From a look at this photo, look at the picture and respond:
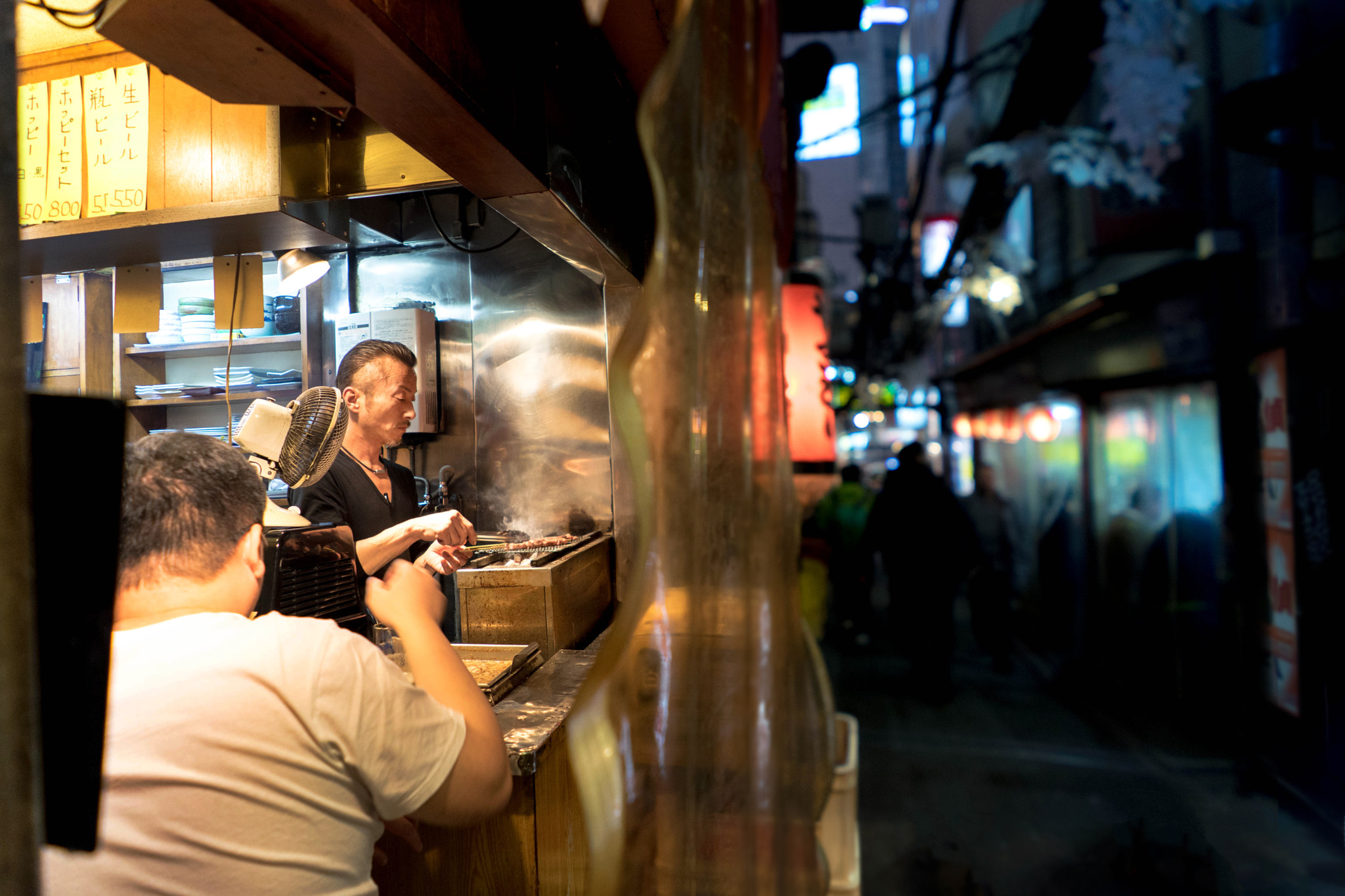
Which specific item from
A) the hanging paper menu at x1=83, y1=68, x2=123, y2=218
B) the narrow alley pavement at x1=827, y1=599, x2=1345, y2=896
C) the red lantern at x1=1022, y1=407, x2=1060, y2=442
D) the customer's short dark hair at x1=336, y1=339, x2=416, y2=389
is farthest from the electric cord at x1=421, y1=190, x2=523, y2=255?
the red lantern at x1=1022, y1=407, x2=1060, y2=442

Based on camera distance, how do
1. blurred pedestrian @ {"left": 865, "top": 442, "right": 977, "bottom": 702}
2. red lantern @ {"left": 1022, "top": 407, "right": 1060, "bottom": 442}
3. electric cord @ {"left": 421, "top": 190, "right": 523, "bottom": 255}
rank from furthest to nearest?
red lantern @ {"left": 1022, "top": 407, "right": 1060, "bottom": 442}, blurred pedestrian @ {"left": 865, "top": 442, "right": 977, "bottom": 702}, electric cord @ {"left": 421, "top": 190, "right": 523, "bottom": 255}

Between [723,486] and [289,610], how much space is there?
1.64 m

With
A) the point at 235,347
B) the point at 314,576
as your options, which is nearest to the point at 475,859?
the point at 314,576

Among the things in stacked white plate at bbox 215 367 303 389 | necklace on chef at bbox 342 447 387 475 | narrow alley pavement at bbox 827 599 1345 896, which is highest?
stacked white plate at bbox 215 367 303 389

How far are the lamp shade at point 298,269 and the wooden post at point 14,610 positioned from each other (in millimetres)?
3174

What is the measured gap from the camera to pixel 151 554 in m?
1.47

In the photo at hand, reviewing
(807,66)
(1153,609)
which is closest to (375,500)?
(807,66)

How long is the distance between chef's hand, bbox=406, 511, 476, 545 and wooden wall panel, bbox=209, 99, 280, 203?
156cm

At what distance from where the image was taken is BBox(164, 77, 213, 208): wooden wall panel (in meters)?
2.82

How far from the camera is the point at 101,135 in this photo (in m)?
2.84

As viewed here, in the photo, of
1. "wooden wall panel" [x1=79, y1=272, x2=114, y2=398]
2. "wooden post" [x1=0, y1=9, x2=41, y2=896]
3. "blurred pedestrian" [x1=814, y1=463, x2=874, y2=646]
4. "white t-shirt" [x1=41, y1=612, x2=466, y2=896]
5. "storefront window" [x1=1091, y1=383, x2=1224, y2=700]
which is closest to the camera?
"wooden post" [x1=0, y1=9, x2=41, y2=896]

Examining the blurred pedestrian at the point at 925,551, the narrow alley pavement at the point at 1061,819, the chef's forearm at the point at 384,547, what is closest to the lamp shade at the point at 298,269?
the chef's forearm at the point at 384,547

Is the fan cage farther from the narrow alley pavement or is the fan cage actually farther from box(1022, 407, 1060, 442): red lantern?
box(1022, 407, 1060, 442): red lantern

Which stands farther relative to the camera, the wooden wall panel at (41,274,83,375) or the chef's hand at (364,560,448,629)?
the wooden wall panel at (41,274,83,375)
